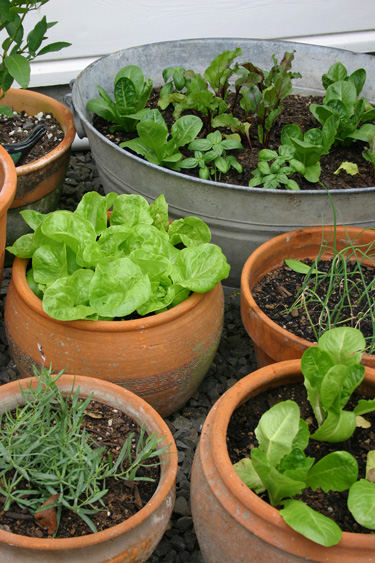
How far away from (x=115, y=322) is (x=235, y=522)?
61 centimetres

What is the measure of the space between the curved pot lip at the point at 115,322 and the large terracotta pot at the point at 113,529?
0.16 metres

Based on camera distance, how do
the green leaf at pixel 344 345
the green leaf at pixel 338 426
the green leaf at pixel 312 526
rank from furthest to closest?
the green leaf at pixel 344 345 → the green leaf at pixel 338 426 → the green leaf at pixel 312 526

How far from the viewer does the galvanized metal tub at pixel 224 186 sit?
1918 millimetres

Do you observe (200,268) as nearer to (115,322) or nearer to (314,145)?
(115,322)

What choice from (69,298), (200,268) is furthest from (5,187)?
(200,268)

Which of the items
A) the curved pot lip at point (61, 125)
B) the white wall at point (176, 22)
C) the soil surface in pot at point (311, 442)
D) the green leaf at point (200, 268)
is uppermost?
the white wall at point (176, 22)

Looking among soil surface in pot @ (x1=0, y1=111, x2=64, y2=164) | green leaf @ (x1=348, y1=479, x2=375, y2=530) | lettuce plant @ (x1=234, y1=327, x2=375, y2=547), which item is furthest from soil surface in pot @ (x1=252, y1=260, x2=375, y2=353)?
soil surface in pot @ (x1=0, y1=111, x2=64, y2=164)

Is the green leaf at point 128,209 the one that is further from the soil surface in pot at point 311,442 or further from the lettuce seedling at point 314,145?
the soil surface in pot at point 311,442

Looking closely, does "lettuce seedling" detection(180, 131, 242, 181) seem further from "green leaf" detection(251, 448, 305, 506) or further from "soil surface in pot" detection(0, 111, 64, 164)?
"green leaf" detection(251, 448, 305, 506)

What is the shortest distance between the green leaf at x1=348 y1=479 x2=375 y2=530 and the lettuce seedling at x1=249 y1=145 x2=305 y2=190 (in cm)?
104

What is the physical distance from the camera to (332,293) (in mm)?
1890

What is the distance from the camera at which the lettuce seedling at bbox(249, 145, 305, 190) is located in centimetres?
202

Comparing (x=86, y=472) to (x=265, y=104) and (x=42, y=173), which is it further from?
(x=265, y=104)

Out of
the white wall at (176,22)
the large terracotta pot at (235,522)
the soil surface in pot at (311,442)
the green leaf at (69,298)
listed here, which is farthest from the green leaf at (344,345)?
the white wall at (176,22)
